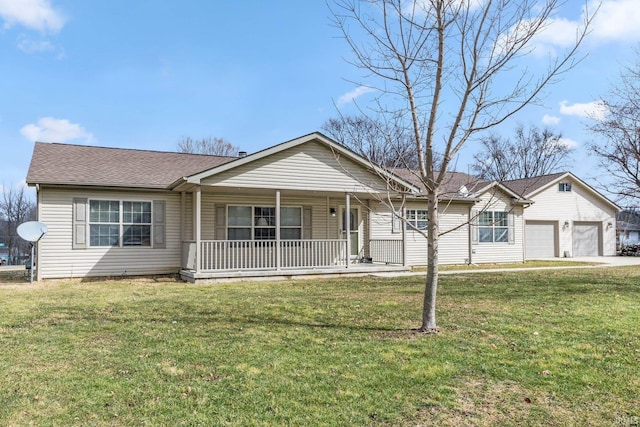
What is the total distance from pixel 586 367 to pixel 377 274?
30.6ft

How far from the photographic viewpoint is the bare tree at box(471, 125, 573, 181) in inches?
1645

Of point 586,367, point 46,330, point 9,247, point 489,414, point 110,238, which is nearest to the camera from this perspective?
point 489,414

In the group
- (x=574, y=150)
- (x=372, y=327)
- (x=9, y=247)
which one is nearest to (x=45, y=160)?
(x=372, y=327)

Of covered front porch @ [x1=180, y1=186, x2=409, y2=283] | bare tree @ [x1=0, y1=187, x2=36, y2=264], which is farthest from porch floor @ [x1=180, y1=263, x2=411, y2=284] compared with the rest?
bare tree @ [x1=0, y1=187, x2=36, y2=264]

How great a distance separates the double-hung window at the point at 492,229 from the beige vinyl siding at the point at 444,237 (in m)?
0.95

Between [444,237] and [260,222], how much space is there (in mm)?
7906

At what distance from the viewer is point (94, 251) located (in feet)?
42.5

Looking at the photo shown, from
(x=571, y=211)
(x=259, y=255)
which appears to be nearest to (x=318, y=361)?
(x=259, y=255)

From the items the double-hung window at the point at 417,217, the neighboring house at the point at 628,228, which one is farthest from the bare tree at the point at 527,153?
the double-hung window at the point at 417,217

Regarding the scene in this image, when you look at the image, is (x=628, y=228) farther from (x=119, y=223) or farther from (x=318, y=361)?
(x=318, y=361)

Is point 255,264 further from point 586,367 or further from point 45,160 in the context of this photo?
point 586,367

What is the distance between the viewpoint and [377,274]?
543 inches

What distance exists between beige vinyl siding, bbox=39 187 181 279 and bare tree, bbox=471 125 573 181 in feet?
112

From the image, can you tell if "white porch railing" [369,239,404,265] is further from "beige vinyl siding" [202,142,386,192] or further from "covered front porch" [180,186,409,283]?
"beige vinyl siding" [202,142,386,192]
